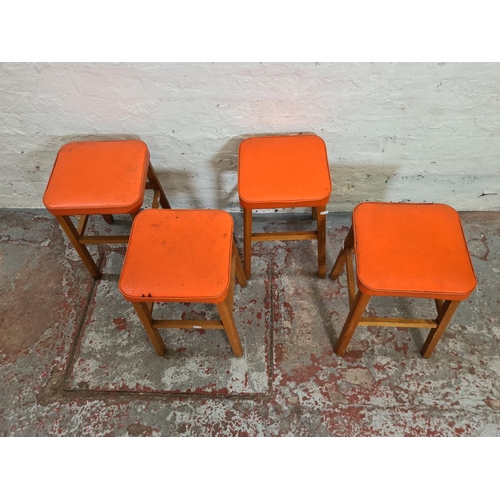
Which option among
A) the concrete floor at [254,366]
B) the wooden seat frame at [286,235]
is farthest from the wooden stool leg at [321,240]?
the concrete floor at [254,366]

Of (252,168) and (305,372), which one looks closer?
(252,168)

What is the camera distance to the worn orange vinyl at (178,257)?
A: 163 centimetres

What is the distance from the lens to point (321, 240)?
2.22 metres

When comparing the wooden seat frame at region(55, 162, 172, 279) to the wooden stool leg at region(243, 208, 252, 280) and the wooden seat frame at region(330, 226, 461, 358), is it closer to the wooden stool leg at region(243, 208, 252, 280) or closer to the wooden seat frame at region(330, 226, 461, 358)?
the wooden stool leg at region(243, 208, 252, 280)

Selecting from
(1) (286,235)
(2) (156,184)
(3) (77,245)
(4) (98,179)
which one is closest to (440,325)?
(1) (286,235)

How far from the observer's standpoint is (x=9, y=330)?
240 cm

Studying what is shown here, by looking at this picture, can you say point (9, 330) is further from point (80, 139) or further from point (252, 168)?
point (252, 168)

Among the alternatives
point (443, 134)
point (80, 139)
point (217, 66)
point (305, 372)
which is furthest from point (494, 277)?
point (80, 139)

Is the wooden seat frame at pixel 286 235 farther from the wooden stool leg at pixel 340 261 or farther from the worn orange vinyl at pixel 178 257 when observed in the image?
the worn orange vinyl at pixel 178 257

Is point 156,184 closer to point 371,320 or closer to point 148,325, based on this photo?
point 148,325

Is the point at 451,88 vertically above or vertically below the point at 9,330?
above

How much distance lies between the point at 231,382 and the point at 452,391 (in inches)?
48.2

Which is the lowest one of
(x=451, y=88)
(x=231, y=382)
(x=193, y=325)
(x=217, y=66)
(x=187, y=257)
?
(x=231, y=382)

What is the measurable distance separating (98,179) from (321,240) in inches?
49.8
